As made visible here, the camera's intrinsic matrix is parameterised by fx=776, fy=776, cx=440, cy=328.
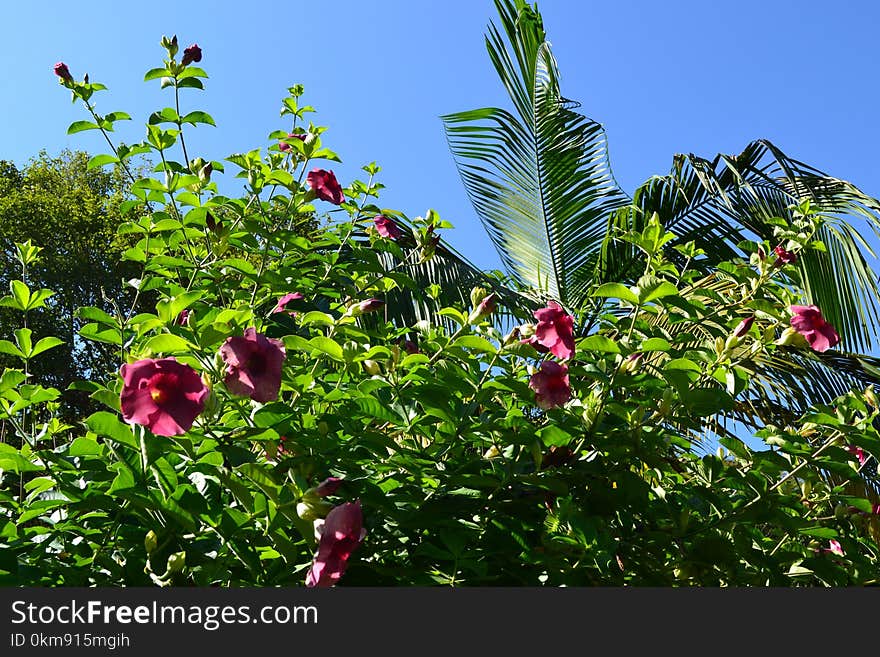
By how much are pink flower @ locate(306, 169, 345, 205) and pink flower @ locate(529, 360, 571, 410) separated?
0.97m

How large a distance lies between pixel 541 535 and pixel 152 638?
77cm

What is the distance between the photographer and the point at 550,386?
1510 millimetres

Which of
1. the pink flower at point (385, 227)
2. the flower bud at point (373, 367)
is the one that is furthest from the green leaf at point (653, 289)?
the pink flower at point (385, 227)

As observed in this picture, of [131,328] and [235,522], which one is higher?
[131,328]

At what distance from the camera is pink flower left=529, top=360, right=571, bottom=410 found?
59.2 inches

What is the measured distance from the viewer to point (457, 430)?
146cm

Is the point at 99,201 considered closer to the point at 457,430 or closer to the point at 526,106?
the point at 526,106

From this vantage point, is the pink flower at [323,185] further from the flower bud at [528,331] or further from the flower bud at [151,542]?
the flower bud at [151,542]

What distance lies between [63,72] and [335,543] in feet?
6.21

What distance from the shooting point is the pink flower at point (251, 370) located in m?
1.14

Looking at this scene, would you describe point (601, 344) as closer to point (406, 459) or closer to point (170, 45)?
point (406, 459)

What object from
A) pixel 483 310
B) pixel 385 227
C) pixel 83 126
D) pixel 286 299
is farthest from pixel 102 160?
pixel 483 310

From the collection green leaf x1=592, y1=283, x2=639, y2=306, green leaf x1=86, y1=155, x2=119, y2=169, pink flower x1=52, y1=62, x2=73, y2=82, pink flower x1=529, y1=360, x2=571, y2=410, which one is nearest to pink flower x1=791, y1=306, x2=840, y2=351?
green leaf x1=592, y1=283, x2=639, y2=306

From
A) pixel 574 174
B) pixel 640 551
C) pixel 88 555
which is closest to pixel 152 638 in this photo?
pixel 88 555
